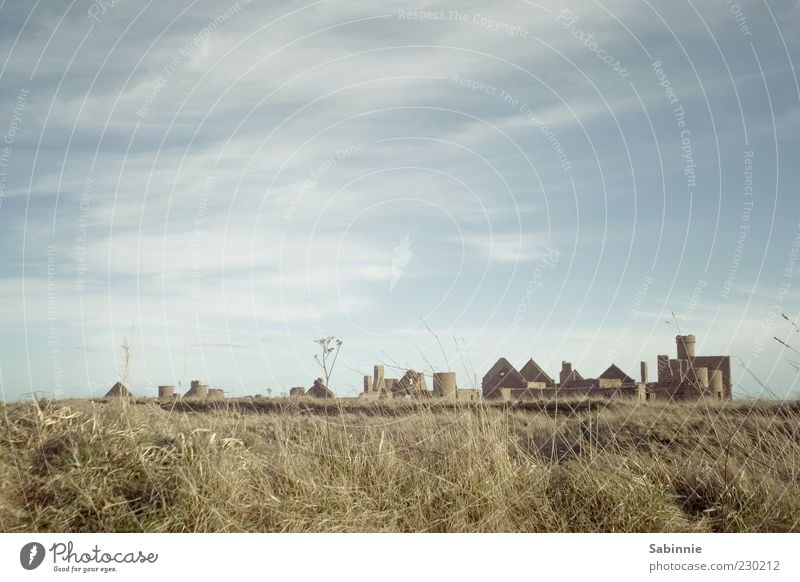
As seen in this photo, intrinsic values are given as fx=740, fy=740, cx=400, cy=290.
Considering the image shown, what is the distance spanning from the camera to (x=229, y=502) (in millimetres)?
5898

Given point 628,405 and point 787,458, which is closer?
point 787,458

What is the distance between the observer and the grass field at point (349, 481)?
5.77 metres
